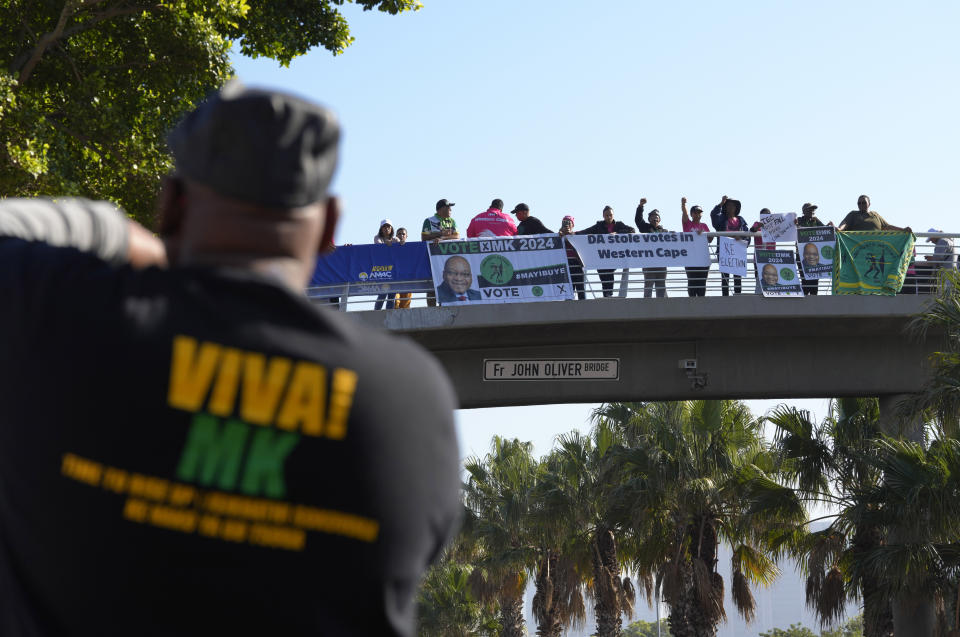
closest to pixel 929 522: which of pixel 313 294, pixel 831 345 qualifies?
pixel 831 345

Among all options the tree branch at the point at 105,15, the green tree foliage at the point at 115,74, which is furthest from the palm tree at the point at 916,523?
the tree branch at the point at 105,15

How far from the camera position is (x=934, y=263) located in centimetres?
1688

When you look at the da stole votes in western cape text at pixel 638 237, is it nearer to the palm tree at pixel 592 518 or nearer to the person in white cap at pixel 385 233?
the person in white cap at pixel 385 233

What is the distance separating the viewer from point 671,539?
25.0 metres

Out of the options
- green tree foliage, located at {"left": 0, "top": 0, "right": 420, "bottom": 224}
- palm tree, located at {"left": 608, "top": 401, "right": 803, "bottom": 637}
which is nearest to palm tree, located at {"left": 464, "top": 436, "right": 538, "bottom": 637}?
palm tree, located at {"left": 608, "top": 401, "right": 803, "bottom": 637}

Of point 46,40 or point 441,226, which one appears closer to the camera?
point 46,40

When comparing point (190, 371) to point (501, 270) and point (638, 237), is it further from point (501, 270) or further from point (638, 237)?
point (638, 237)

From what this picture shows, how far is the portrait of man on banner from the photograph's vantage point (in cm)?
1555

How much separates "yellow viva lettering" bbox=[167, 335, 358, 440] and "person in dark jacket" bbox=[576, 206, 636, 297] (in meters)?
14.7

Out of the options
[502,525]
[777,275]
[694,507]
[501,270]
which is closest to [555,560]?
[502,525]

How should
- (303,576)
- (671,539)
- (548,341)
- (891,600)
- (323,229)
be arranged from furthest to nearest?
(671,539), (548,341), (891,600), (323,229), (303,576)

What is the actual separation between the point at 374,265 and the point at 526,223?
238 centimetres

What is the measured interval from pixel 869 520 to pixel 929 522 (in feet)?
3.48

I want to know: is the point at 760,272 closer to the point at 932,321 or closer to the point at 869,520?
the point at 932,321
